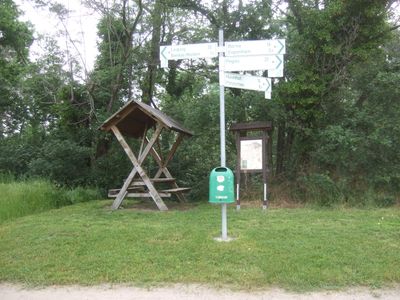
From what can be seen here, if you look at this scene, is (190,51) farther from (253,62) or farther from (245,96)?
(245,96)

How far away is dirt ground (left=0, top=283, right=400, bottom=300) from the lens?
15.6 ft

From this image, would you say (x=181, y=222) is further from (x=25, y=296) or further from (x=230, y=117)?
(x=230, y=117)

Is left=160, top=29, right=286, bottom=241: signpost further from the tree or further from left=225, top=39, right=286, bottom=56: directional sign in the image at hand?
the tree

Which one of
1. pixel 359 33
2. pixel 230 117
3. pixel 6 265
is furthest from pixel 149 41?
pixel 6 265

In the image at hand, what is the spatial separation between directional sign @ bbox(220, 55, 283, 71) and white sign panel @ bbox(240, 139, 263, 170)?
4122 millimetres

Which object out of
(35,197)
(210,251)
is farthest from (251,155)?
(35,197)

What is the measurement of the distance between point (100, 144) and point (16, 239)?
9263 millimetres

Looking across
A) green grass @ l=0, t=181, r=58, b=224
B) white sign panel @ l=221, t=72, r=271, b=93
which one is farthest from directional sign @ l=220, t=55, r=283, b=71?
green grass @ l=0, t=181, r=58, b=224

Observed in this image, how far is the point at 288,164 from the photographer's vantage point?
1329cm

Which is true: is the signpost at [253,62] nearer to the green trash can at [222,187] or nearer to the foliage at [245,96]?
the green trash can at [222,187]

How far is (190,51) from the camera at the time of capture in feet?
23.8

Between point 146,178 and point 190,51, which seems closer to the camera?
point 190,51

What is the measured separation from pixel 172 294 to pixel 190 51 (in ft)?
13.3


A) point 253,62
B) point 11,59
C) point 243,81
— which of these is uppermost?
point 11,59
